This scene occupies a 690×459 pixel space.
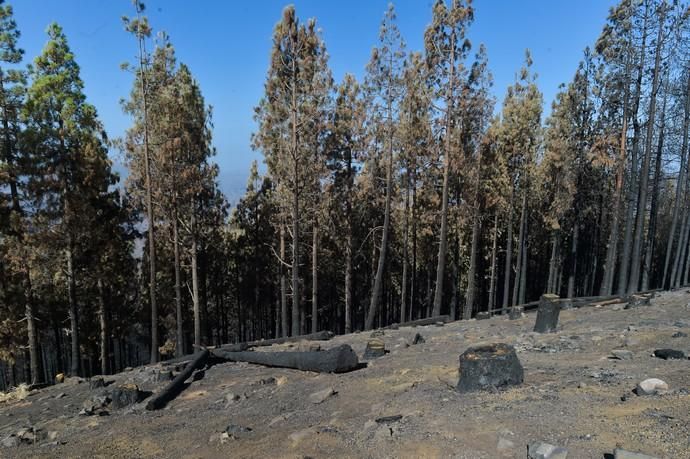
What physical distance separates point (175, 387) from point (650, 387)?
9.33m

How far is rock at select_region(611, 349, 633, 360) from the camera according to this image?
26.2 feet

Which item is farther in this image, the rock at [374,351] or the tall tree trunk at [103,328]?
the tall tree trunk at [103,328]

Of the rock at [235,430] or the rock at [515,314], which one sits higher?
the rock at [235,430]

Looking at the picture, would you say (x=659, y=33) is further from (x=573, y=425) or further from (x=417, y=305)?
(x=417, y=305)

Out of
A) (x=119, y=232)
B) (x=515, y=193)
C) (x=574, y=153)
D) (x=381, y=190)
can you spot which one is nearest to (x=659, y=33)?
(x=574, y=153)

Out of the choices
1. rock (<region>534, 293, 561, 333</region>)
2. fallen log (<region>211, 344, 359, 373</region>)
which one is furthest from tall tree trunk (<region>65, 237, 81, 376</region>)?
rock (<region>534, 293, 561, 333</region>)

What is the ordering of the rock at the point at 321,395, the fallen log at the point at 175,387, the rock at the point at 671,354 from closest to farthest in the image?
the rock at the point at 671,354 → the rock at the point at 321,395 → the fallen log at the point at 175,387

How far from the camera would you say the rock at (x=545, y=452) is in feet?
14.4

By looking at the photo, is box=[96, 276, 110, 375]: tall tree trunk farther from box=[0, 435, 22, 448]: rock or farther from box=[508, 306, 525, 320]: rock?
box=[508, 306, 525, 320]: rock

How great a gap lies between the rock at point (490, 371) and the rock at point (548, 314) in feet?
16.6

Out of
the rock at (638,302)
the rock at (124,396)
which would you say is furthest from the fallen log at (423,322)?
the rock at (124,396)

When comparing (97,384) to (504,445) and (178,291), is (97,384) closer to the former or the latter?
(178,291)

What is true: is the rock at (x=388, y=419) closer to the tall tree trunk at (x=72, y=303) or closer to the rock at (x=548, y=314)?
the rock at (x=548, y=314)

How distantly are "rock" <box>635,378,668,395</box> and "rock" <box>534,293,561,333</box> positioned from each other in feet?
18.1
